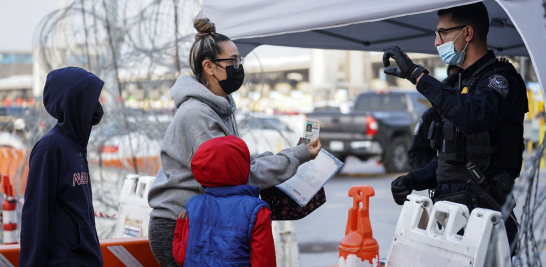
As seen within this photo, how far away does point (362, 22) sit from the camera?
3186mm

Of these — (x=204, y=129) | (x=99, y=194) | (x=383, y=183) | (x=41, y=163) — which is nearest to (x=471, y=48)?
(x=204, y=129)

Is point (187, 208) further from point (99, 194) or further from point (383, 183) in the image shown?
point (383, 183)

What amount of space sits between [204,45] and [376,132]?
994 centimetres

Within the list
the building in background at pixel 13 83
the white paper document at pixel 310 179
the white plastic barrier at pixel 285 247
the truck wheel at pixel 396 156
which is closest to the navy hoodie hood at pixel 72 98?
the white paper document at pixel 310 179

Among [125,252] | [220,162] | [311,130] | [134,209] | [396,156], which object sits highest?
[311,130]

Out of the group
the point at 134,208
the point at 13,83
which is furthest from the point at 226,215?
the point at 13,83

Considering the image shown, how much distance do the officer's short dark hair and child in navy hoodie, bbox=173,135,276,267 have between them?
1.39m

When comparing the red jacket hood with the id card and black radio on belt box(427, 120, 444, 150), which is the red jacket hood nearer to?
the id card

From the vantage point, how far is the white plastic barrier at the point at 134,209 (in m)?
3.88

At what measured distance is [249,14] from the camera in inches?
135

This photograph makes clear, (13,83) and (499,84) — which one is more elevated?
(13,83)

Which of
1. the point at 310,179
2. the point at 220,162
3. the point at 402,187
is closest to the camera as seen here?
the point at 220,162

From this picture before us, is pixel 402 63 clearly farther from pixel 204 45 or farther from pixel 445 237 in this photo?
pixel 204 45

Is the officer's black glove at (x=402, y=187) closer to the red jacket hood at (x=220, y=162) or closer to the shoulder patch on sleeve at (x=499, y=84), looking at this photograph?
the shoulder patch on sleeve at (x=499, y=84)
